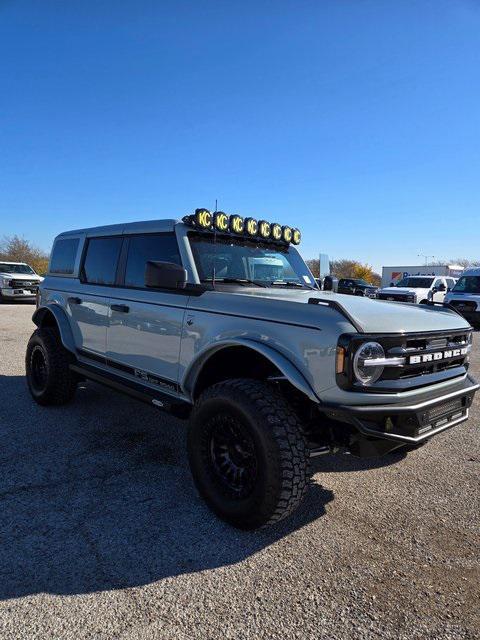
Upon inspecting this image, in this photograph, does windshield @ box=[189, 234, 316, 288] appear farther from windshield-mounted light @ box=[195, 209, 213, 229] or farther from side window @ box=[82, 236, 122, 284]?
side window @ box=[82, 236, 122, 284]

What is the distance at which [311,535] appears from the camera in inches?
104

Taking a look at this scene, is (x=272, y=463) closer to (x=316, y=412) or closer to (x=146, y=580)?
(x=316, y=412)

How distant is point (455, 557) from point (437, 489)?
2.76ft

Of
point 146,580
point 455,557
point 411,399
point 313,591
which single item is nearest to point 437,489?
point 455,557

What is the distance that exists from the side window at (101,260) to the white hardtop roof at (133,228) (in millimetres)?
71

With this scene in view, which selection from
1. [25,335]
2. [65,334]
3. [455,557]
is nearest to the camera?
[455,557]

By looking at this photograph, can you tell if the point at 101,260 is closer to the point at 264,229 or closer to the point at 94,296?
the point at 94,296

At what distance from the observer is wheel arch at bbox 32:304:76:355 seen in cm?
472

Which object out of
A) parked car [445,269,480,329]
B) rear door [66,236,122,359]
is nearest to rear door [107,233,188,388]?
rear door [66,236,122,359]

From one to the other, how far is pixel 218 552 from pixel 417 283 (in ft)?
67.3

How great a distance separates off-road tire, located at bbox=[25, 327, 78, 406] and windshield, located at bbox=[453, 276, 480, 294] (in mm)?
15407

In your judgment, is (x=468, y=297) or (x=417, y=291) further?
(x=417, y=291)

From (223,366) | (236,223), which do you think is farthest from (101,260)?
(223,366)

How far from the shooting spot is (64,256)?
17.1ft
